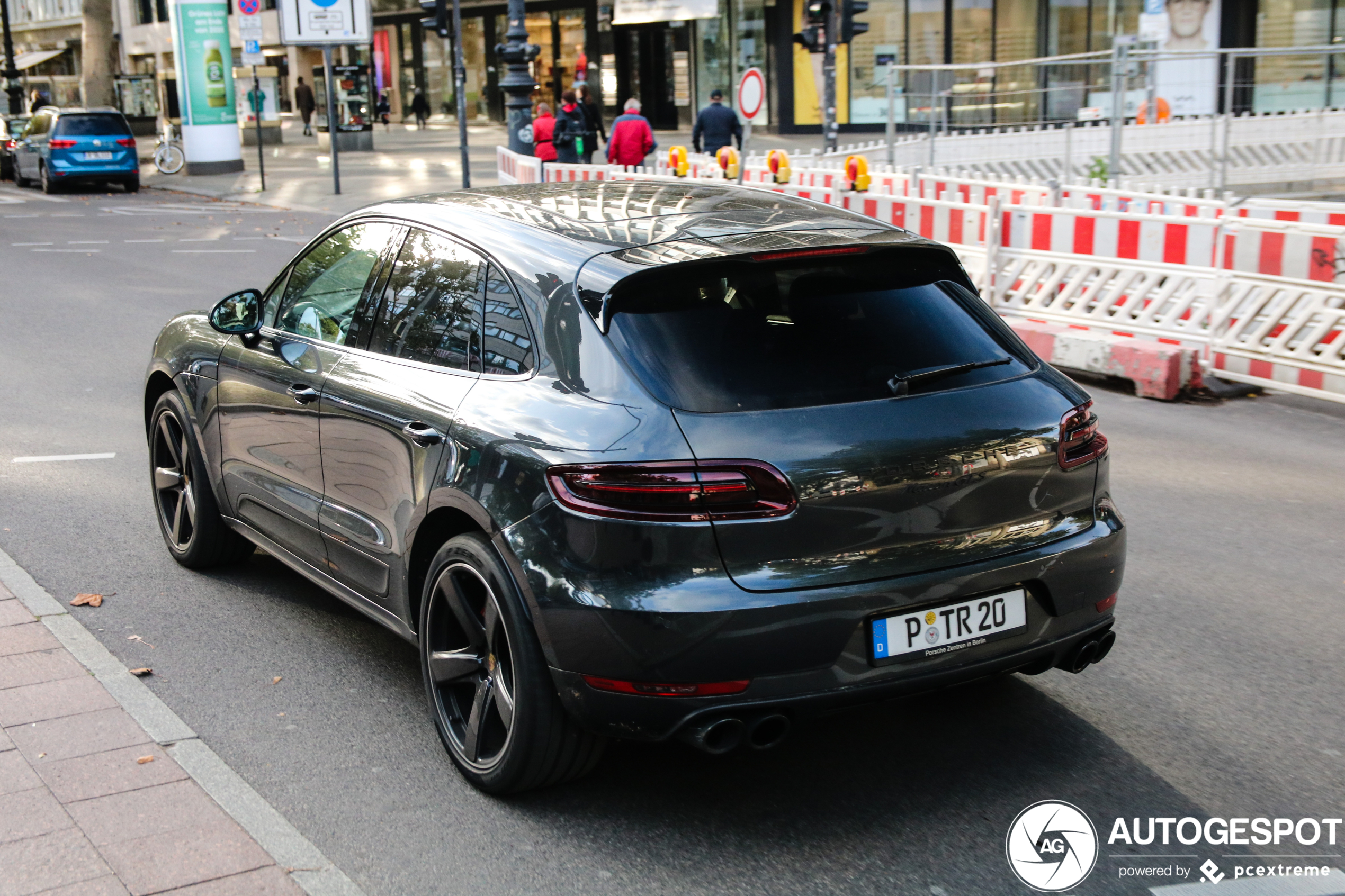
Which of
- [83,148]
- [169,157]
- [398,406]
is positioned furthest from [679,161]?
[169,157]

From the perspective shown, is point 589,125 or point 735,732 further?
point 589,125

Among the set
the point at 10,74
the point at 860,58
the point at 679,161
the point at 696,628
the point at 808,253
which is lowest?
the point at 696,628

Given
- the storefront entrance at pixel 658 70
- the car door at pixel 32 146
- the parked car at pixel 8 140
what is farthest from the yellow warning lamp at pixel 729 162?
the parked car at pixel 8 140

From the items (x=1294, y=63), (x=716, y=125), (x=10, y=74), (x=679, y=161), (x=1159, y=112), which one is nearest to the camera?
(x=679, y=161)

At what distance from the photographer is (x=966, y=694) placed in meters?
4.50

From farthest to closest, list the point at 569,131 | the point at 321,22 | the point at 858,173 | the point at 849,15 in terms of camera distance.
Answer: the point at 321,22, the point at 569,131, the point at 849,15, the point at 858,173

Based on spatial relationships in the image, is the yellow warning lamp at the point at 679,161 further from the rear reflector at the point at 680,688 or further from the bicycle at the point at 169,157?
the bicycle at the point at 169,157

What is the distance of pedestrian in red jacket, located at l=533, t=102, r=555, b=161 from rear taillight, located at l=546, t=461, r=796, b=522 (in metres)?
22.5

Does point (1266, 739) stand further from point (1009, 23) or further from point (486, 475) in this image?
point (1009, 23)

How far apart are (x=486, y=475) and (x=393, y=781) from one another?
935mm

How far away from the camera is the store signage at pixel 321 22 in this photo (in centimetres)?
2766

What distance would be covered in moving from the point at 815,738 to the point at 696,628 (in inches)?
40.4

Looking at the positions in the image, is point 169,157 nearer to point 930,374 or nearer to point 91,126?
point 91,126

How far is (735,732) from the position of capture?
135 inches
